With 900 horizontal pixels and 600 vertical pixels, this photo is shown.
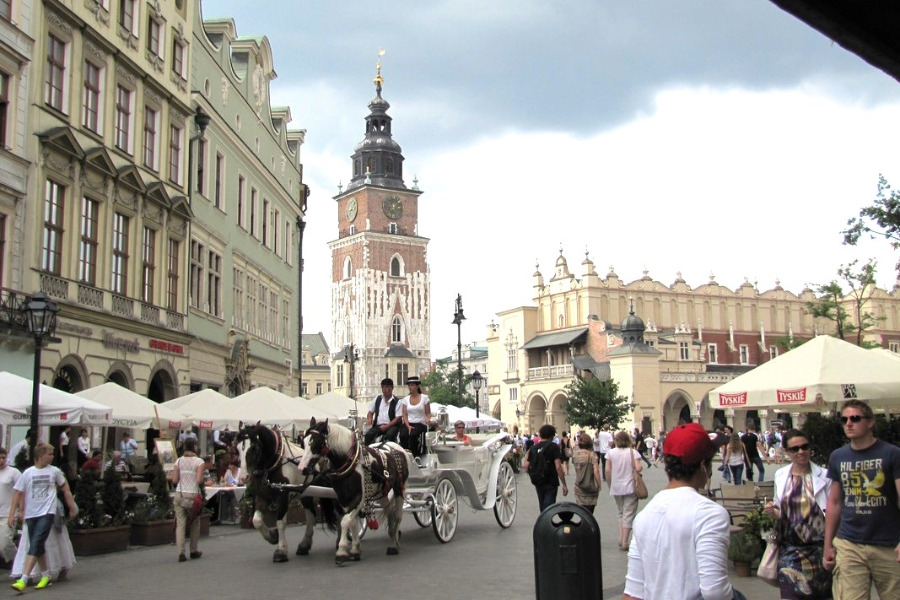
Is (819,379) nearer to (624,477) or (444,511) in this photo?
(624,477)

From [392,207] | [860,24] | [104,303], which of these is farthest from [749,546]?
[392,207]

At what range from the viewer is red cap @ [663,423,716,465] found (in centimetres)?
439

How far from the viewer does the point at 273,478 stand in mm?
13148

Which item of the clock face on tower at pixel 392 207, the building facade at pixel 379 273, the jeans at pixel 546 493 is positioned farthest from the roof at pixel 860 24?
the clock face on tower at pixel 392 207

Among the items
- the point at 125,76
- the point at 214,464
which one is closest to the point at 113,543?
the point at 214,464

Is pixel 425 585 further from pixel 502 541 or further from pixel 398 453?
pixel 502 541

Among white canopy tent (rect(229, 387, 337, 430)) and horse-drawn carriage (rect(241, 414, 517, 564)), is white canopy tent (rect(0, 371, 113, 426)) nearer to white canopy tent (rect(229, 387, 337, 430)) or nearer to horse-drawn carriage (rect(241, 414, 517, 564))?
horse-drawn carriage (rect(241, 414, 517, 564))

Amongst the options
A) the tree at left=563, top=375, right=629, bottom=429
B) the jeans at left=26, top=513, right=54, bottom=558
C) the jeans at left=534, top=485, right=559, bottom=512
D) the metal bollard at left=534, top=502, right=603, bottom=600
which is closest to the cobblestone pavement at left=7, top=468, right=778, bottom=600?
the jeans at left=26, top=513, right=54, bottom=558

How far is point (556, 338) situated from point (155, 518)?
230ft

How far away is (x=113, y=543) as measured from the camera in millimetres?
14320

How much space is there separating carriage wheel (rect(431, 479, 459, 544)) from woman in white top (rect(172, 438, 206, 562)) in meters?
3.44

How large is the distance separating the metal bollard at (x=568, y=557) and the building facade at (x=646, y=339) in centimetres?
6677

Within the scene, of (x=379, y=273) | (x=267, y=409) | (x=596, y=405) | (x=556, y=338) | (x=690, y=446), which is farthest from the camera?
(x=379, y=273)

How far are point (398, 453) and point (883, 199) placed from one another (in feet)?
63.7
